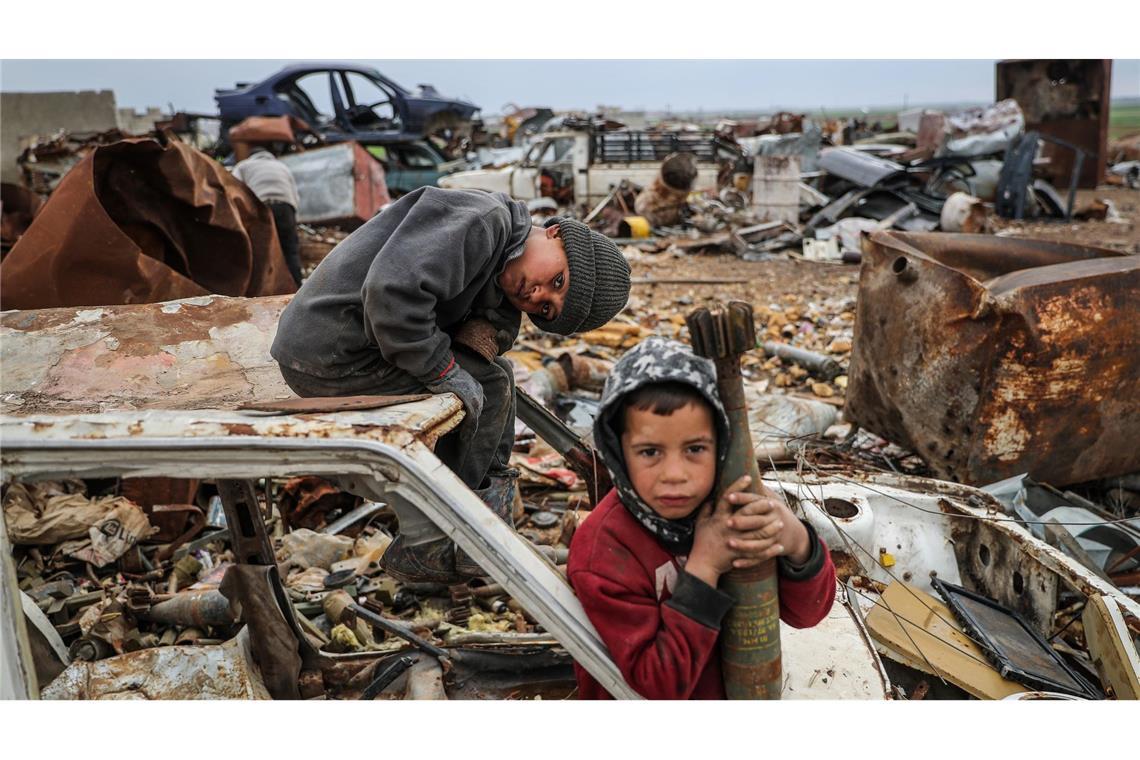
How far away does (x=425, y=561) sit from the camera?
228 cm

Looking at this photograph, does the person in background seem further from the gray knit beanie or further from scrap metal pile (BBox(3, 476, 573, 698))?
the gray knit beanie

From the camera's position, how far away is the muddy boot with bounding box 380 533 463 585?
2250mm

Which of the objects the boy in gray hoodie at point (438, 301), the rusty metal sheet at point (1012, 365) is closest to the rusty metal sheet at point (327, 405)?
the boy in gray hoodie at point (438, 301)

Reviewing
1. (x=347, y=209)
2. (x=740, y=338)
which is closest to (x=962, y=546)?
(x=740, y=338)

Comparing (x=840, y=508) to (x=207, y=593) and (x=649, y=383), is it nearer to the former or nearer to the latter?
(x=649, y=383)

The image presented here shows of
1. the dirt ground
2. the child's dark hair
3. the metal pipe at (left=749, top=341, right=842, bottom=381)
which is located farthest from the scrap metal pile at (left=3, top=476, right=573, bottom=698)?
the metal pipe at (left=749, top=341, right=842, bottom=381)

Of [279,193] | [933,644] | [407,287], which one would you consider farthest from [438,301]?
[279,193]

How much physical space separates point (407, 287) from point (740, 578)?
1.05 metres

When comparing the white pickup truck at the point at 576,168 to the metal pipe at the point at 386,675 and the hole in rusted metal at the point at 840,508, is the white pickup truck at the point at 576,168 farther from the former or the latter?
the metal pipe at the point at 386,675

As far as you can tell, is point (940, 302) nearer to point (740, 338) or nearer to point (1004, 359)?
point (1004, 359)

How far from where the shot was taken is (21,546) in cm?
349

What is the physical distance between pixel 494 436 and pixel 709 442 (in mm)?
1070

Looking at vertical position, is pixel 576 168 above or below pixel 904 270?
above

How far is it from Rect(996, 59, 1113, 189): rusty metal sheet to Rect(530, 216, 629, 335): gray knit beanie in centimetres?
1820
